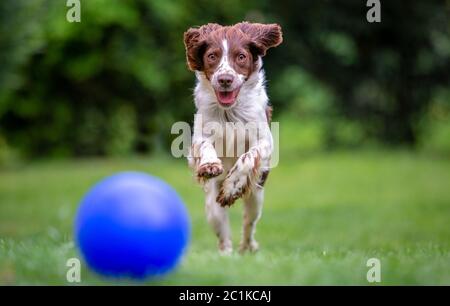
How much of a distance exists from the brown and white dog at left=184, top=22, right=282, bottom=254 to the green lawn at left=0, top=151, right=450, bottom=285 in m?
0.52

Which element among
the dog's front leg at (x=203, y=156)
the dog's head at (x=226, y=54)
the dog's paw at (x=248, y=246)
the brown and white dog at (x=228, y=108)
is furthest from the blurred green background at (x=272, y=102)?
the dog's head at (x=226, y=54)

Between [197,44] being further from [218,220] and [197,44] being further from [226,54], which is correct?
→ [218,220]

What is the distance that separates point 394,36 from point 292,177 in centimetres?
449

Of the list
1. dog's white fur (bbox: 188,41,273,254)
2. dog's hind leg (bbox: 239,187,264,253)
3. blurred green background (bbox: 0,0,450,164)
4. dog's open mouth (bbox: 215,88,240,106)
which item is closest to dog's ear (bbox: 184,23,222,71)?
dog's white fur (bbox: 188,41,273,254)

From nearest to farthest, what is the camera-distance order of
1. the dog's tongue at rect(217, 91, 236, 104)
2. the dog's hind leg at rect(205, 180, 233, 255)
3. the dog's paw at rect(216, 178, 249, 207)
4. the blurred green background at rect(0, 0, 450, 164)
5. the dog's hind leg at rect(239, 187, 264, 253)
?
1. the dog's paw at rect(216, 178, 249, 207)
2. the dog's tongue at rect(217, 91, 236, 104)
3. the dog's hind leg at rect(205, 180, 233, 255)
4. the dog's hind leg at rect(239, 187, 264, 253)
5. the blurred green background at rect(0, 0, 450, 164)

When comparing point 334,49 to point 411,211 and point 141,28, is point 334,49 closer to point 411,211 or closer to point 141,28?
point 141,28

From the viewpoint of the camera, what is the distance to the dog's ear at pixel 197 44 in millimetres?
6633

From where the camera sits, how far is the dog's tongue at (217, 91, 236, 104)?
647cm

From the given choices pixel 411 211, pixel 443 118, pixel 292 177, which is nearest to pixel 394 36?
pixel 443 118

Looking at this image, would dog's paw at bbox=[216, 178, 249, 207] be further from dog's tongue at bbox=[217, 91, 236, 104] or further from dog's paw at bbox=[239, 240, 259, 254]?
dog's paw at bbox=[239, 240, 259, 254]

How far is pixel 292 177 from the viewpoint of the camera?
50.5 feet

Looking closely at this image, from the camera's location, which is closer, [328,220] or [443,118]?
[328,220]

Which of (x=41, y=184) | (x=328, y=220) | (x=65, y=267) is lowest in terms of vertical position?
(x=65, y=267)

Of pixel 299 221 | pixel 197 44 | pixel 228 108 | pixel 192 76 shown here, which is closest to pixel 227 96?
pixel 228 108
